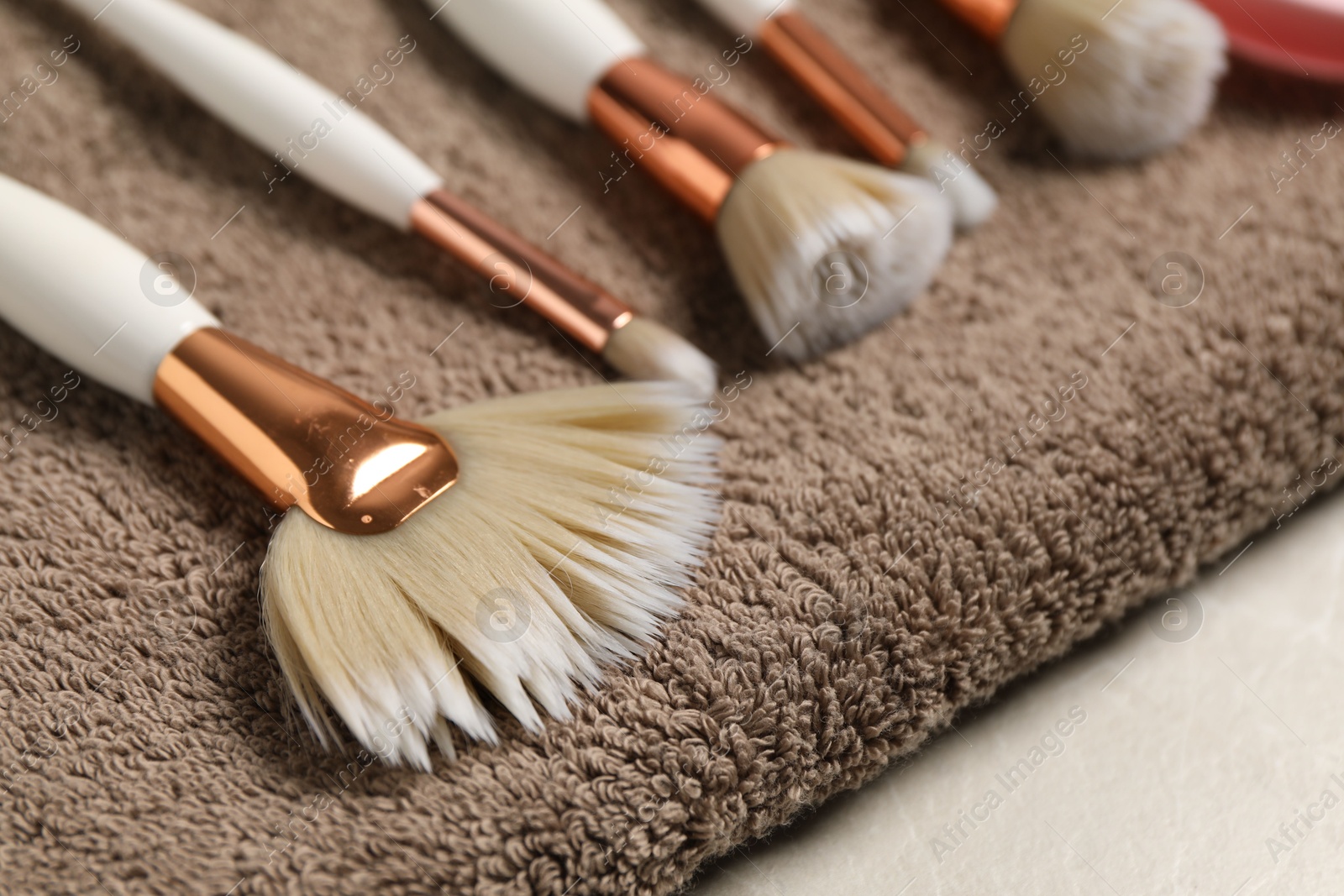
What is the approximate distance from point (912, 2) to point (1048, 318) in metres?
0.24

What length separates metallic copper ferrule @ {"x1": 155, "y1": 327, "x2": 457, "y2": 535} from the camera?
413mm

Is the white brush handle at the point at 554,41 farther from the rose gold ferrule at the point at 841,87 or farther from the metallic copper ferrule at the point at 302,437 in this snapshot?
the metallic copper ferrule at the point at 302,437

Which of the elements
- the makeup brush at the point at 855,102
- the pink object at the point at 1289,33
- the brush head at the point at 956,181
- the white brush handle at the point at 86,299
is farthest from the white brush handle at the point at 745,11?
the white brush handle at the point at 86,299

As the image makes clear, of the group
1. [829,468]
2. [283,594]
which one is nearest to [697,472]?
[829,468]

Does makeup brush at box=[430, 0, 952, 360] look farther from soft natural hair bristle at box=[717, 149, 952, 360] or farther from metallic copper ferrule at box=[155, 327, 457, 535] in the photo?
metallic copper ferrule at box=[155, 327, 457, 535]

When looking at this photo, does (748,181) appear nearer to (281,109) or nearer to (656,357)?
(656,357)

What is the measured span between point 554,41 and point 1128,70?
0.29 meters

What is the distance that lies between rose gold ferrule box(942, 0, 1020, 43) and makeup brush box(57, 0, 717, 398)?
0.85 ft

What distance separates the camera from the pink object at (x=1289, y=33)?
53 centimetres

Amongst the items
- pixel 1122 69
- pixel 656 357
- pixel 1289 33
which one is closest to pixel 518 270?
pixel 656 357

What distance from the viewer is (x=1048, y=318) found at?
0.49 metres

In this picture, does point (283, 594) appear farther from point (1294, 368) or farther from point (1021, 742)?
point (1294, 368)

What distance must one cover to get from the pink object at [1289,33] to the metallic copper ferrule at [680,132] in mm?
259

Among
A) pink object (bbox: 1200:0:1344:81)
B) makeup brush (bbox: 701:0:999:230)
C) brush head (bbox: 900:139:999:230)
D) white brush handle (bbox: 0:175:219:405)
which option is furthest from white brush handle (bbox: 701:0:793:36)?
white brush handle (bbox: 0:175:219:405)
